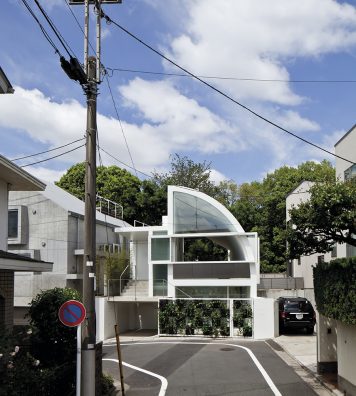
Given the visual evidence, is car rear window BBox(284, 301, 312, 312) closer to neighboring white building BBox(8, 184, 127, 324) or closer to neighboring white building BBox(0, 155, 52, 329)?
neighboring white building BBox(8, 184, 127, 324)

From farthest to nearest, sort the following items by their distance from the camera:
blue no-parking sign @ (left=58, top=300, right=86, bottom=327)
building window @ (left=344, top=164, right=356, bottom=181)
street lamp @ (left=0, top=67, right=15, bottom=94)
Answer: building window @ (left=344, top=164, right=356, bottom=181)
street lamp @ (left=0, top=67, right=15, bottom=94)
blue no-parking sign @ (left=58, top=300, right=86, bottom=327)

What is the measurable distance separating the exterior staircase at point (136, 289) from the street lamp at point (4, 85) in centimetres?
1729

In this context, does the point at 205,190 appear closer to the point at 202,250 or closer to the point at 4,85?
the point at 202,250

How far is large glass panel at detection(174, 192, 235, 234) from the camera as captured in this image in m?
26.8

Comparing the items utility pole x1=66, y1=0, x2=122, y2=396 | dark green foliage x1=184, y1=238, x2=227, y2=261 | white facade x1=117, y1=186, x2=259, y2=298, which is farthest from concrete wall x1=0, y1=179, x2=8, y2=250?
dark green foliage x1=184, y1=238, x2=227, y2=261

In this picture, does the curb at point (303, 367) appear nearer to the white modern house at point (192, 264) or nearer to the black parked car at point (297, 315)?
the black parked car at point (297, 315)

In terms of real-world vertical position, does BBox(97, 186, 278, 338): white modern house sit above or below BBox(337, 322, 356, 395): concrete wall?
above

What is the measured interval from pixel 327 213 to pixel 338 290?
1.61 meters

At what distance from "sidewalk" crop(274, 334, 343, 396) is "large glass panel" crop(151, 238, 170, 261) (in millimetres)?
7019

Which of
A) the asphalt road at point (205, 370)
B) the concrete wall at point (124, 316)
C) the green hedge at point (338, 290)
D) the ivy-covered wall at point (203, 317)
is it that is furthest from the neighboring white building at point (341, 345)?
the concrete wall at point (124, 316)

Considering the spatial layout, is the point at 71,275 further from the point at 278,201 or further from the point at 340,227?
the point at 278,201

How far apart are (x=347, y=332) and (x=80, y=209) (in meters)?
20.5

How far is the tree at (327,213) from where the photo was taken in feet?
35.3

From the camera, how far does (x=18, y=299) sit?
26.4m
